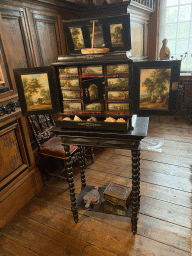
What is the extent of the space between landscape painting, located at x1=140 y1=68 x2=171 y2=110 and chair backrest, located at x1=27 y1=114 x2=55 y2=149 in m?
1.51

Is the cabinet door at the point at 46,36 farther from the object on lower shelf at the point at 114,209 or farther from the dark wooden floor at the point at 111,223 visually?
the object on lower shelf at the point at 114,209

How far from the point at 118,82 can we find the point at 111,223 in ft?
4.65

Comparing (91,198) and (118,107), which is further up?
(118,107)

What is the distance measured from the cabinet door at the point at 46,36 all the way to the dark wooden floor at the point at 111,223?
5.54ft

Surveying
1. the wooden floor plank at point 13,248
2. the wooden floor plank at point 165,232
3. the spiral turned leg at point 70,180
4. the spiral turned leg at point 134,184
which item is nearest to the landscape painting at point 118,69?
the spiral turned leg at point 134,184

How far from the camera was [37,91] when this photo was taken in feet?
5.67

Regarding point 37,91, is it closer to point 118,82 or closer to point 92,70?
point 92,70

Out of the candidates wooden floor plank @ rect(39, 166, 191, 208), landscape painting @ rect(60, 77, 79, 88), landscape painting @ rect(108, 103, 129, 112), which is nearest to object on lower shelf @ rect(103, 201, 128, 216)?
wooden floor plank @ rect(39, 166, 191, 208)

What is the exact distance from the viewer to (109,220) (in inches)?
82.4

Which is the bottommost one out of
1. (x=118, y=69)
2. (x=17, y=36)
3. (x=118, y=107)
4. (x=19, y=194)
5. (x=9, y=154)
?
(x=19, y=194)

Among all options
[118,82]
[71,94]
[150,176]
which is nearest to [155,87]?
[118,82]

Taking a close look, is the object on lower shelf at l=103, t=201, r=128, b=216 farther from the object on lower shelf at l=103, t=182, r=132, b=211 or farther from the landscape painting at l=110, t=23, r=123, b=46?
the landscape painting at l=110, t=23, r=123, b=46

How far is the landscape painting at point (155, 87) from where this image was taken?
1.47 metres

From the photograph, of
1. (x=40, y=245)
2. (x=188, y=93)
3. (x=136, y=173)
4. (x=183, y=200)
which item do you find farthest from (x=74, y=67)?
(x=188, y=93)
